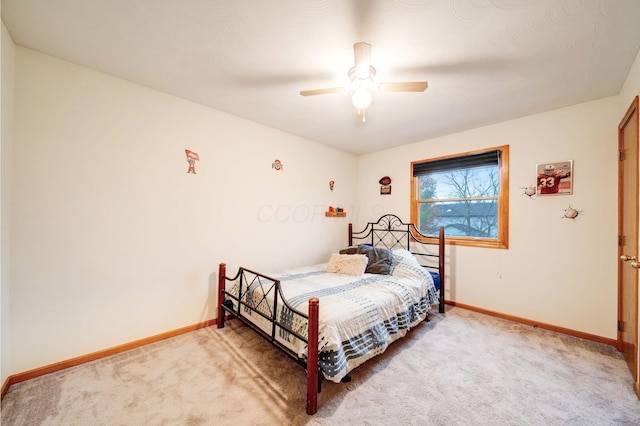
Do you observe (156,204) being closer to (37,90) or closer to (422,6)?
(37,90)

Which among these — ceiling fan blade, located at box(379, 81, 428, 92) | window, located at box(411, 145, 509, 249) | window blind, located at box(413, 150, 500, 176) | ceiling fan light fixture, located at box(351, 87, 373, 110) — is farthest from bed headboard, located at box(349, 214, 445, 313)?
ceiling fan light fixture, located at box(351, 87, 373, 110)

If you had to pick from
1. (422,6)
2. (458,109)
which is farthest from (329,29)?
(458,109)

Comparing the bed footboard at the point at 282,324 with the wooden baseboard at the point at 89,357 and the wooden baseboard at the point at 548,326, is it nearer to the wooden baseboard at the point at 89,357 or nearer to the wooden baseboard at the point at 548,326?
the wooden baseboard at the point at 89,357

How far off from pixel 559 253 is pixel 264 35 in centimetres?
366

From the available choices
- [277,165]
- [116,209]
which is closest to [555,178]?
[277,165]

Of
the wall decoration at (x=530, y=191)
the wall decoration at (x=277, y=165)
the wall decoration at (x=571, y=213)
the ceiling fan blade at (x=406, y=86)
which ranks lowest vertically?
the wall decoration at (x=571, y=213)

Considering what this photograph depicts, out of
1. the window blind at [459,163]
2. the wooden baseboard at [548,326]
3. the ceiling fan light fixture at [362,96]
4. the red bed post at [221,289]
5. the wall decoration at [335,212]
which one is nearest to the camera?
the ceiling fan light fixture at [362,96]

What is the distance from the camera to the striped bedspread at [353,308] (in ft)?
5.67

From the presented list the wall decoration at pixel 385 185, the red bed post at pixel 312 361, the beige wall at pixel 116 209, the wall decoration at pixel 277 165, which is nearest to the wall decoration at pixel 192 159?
the beige wall at pixel 116 209

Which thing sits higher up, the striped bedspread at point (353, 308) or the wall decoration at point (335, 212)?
the wall decoration at point (335, 212)

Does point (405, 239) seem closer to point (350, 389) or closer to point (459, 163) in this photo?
point (459, 163)

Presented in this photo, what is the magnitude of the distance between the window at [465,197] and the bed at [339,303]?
1.09 ft

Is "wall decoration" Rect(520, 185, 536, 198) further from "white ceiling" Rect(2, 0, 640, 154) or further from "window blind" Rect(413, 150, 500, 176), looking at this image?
"white ceiling" Rect(2, 0, 640, 154)

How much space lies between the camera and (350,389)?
179 centimetres
